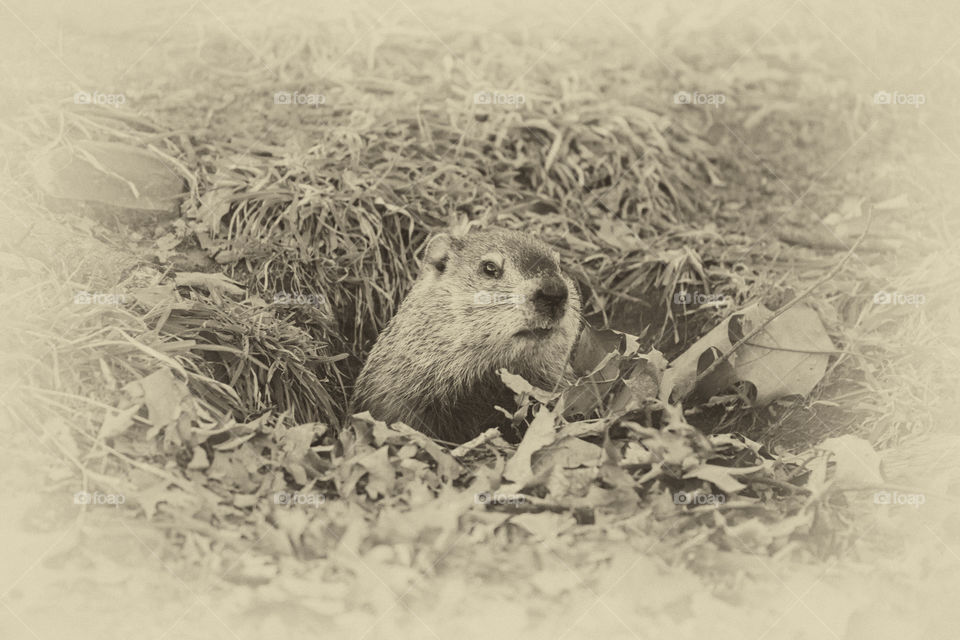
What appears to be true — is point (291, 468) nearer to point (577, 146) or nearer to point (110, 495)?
point (110, 495)

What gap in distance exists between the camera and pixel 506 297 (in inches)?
188

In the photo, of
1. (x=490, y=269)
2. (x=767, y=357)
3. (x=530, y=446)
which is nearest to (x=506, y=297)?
(x=490, y=269)

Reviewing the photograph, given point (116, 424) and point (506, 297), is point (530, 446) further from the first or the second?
point (116, 424)

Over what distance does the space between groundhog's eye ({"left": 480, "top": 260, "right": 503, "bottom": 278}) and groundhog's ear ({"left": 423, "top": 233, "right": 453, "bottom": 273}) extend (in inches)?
12.1

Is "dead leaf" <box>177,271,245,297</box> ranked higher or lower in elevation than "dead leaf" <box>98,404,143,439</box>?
higher

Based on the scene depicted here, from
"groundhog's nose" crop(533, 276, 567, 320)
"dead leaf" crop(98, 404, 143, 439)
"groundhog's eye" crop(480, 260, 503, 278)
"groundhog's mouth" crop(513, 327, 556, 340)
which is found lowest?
"dead leaf" crop(98, 404, 143, 439)

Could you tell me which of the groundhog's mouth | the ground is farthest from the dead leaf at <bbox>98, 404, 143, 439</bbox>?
the groundhog's mouth

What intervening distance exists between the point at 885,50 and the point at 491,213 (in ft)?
11.0

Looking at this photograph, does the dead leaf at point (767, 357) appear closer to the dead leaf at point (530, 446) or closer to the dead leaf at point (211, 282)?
the dead leaf at point (530, 446)

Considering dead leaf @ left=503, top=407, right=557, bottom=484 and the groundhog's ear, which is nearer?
dead leaf @ left=503, top=407, right=557, bottom=484

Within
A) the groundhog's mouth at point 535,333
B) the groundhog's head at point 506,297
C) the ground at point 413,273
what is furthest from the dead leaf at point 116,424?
the groundhog's mouth at point 535,333

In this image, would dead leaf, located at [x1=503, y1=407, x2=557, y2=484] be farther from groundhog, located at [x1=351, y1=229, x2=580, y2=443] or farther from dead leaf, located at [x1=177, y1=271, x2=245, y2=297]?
dead leaf, located at [x1=177, y1=271, x2=245, y2=297]

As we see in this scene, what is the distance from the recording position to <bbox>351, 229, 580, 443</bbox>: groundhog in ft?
15.7

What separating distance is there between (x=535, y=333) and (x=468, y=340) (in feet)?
1.24
